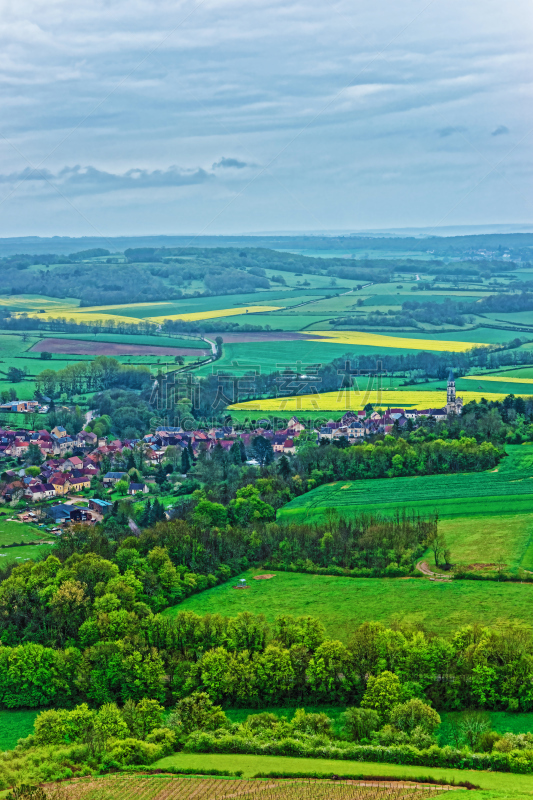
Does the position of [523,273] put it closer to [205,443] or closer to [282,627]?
[205,443]

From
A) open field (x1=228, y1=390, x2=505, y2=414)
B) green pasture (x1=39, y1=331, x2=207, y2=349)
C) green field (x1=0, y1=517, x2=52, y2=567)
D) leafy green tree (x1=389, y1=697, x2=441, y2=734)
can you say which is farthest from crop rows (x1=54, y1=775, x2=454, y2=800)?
green pasture (x1=39, y1=331, x2=207, y2=349)

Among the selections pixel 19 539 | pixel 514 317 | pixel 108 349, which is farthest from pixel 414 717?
pixel 514 317

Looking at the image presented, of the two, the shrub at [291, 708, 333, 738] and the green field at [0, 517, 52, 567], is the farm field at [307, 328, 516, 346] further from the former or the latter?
the shrub at [291, 708, 333, 738]

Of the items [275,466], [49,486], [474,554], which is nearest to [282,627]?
[474,554]

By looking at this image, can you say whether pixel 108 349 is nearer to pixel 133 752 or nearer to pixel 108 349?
pixel 108 349

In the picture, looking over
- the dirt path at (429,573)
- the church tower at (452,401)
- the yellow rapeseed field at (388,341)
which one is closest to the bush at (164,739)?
the dirt path at (429,573)

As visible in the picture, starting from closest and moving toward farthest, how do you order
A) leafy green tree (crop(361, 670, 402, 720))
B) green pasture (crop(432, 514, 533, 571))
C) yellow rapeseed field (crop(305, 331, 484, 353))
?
1. leafy green tree (crop(361, 670, 402, 720))
2. green pasture (crop(432, 514, 533, 571))
3. yellow rapeseed field (crop(305, 331, 484, 353))
